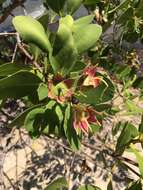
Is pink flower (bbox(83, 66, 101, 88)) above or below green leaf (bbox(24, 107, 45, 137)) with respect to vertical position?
above

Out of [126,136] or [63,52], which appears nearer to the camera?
[63,52]

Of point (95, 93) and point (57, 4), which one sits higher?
point (57, 4)

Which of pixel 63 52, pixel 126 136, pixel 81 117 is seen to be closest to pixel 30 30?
pixel 63 52

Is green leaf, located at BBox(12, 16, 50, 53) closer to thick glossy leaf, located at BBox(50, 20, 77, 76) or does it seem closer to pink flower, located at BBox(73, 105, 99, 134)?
thick glossy leaf, located at BBox(50, 20, 77, 76)

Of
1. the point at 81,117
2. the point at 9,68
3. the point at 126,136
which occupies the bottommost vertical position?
the point at 126,136

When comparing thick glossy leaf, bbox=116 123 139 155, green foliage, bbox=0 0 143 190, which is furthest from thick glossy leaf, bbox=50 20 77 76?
thick glossy leaf, bbox=116 123 139 155

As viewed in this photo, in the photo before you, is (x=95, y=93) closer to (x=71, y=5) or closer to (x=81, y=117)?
(x=81, y=117)

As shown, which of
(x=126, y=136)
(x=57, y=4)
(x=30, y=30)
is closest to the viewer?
(x=30, y=30)
